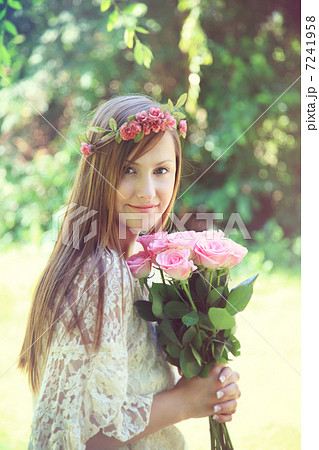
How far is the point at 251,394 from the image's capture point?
2018mm

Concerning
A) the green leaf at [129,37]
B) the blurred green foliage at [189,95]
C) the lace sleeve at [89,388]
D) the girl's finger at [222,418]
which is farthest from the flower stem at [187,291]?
the blurred green foliage at [189,95]

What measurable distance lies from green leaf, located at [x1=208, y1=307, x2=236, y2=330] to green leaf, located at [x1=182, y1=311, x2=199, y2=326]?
26mm

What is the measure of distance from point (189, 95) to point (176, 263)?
198 centimetres

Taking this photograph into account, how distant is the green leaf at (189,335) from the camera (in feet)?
2.84

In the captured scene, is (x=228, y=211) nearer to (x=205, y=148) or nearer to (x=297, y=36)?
(x=205, y=148)

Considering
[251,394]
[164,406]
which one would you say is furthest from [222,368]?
[251,394]

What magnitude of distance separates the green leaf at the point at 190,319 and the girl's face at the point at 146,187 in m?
0.20

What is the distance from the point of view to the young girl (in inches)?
32.7

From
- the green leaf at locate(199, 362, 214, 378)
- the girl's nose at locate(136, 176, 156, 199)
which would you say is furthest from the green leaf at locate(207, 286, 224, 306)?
the girl's nose at locate(136, 176, 156, 199)

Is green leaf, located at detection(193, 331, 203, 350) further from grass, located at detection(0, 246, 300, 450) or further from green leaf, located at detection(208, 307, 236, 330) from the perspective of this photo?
grass, located at detection(0, 246, 300, 450)

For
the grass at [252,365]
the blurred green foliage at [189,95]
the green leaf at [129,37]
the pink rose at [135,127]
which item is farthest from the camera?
the blurred green foliage at [189,95]

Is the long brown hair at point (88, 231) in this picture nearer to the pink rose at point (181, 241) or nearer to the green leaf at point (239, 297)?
the pink rose at point (181, 241)

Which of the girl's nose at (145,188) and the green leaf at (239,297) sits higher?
the girl's nose at (145,188)

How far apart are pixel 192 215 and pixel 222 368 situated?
1920mm
